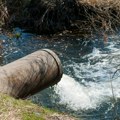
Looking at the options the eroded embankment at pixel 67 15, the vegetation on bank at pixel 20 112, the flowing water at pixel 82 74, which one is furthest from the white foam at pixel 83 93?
the eroded embankment at pixel 67 15

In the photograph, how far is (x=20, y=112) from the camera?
4.92m

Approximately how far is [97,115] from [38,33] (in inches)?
263

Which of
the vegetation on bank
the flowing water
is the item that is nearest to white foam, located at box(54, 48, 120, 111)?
the flowing water

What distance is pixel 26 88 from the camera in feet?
20.9

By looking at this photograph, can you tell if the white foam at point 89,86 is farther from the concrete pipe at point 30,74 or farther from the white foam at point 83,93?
the concrete pipe at point 30,74

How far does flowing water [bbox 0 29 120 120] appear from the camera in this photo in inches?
304

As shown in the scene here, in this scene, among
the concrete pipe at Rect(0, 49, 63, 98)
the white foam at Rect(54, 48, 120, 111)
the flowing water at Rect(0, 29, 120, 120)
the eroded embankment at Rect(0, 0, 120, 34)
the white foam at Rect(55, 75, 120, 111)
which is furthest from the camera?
the eroded embankment at Rect(0, 0, 120, 34)

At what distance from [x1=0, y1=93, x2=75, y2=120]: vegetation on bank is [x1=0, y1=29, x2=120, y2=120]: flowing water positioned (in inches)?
39.8

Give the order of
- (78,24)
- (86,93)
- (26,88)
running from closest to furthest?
(26,88)
(86,93)
(78,24)

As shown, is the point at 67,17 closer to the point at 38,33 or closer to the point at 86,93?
the point at 38,33

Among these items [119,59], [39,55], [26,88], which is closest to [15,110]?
[26,88]

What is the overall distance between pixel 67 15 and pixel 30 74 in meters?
7.29

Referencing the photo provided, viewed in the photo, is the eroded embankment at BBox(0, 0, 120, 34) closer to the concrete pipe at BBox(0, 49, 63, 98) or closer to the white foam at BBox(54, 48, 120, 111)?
the white foam at BBox(54, 48, 120, 111)

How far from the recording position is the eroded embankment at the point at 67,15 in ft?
42.2
